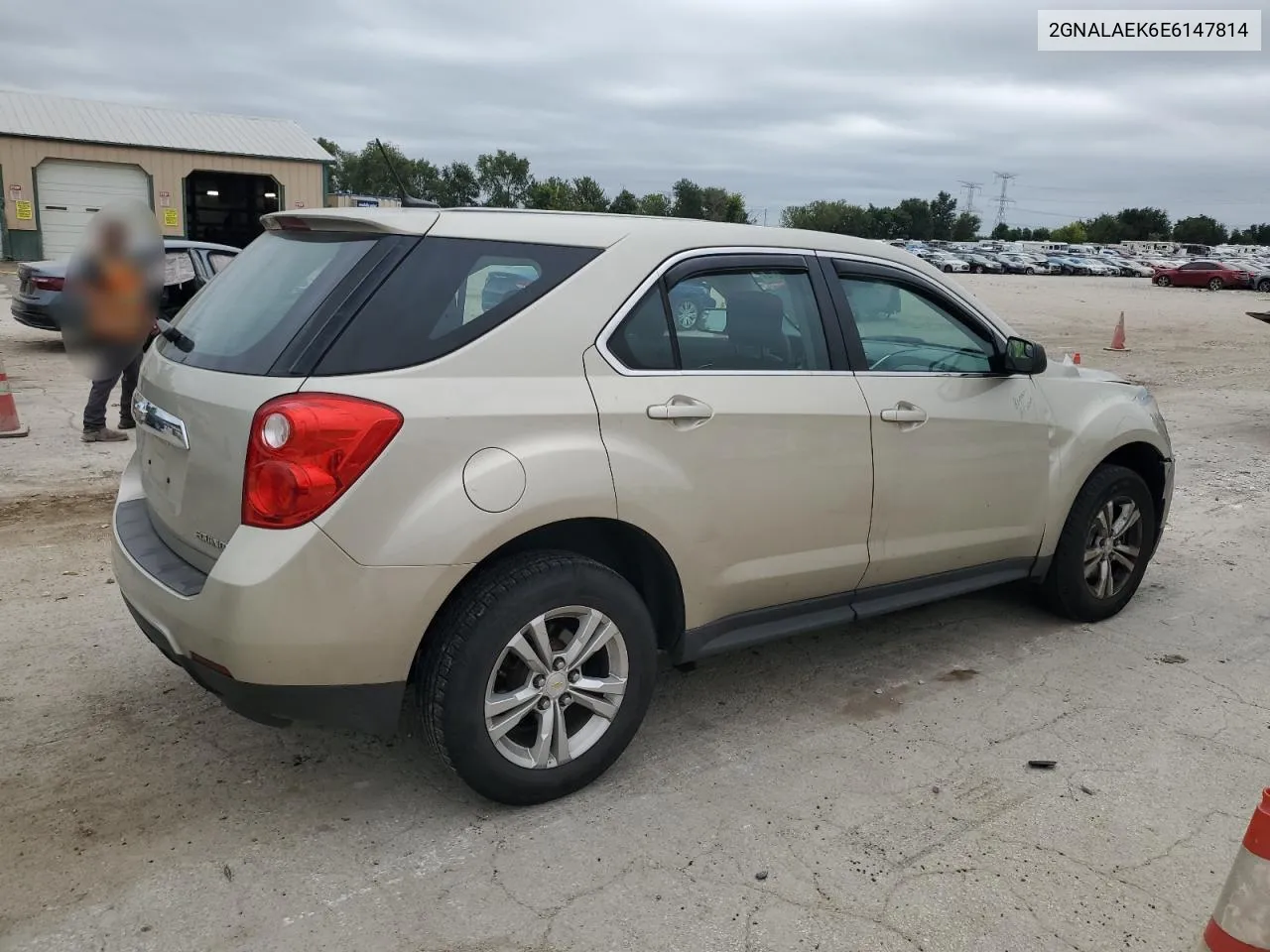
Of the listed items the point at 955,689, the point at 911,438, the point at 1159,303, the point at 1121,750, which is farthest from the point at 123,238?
the point at 1159,303

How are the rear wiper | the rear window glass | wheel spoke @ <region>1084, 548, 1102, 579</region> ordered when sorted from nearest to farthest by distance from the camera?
1. the rear window glass
2. the rear wiper
3. wheel spoke @ <region>1084, 548, 1102, 579</region>

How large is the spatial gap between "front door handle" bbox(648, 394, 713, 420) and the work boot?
6.46m

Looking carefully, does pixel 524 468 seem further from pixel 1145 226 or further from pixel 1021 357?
pixel 1145 226

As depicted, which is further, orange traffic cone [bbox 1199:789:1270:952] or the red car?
the red car

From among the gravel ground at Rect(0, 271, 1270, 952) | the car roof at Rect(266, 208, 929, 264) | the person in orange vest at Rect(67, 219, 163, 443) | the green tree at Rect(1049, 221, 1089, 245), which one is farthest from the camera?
the green tree at Rect(1049, 221, 1089, 245)

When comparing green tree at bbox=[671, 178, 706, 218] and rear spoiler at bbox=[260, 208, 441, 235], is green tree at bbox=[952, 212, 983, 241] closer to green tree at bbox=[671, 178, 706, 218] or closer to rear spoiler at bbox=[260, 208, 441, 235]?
green tree at bbox=[671, 178, 706, 218]

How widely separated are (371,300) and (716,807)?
1.87 meters

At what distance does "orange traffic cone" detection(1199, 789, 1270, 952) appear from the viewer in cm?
199

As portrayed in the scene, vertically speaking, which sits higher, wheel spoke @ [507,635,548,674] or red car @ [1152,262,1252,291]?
red car @ [1152,262,1252,291]

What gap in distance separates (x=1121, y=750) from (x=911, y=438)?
1346 mm

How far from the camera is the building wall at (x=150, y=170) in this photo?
2902 cm

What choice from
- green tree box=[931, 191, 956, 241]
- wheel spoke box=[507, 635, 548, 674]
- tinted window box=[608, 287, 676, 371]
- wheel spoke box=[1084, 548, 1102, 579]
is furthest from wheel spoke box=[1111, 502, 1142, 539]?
green tree box=[931, 191, 956, 241]

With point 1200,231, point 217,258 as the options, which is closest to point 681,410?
point 217,258

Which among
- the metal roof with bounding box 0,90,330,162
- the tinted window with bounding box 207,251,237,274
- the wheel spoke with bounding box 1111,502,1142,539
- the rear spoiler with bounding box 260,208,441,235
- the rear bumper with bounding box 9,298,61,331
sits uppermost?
the metal roof with bounding box 0,90,330,162
